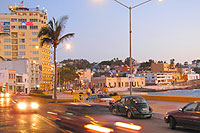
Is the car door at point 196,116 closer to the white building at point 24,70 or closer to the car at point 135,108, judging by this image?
the car at point 135,108

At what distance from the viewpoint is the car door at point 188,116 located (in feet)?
38.8

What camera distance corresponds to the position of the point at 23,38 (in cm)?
11144

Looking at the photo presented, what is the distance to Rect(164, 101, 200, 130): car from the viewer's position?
11586mm

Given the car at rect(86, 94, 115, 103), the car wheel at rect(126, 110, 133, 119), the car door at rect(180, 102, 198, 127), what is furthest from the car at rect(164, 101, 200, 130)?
the car at rect(86, 94, 115, 103)

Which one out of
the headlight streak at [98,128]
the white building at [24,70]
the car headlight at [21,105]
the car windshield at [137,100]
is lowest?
the car headlight at [21,105]

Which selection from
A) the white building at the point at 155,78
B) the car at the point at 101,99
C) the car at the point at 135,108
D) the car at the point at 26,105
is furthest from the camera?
the white building at the point at 155,78

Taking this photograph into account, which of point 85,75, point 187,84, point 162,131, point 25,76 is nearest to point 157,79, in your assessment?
point 187,84

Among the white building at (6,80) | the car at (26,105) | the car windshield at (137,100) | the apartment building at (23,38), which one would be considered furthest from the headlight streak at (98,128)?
the apartment building at (23,38)

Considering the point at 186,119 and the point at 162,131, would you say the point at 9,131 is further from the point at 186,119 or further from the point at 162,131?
the point at 186,119

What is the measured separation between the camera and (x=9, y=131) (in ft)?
39.6

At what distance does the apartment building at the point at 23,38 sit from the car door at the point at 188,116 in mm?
100851

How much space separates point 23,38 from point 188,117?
352ft

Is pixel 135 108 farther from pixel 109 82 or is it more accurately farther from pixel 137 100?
pixel 109 82

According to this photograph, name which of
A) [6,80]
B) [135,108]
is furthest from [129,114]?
[6,80]
